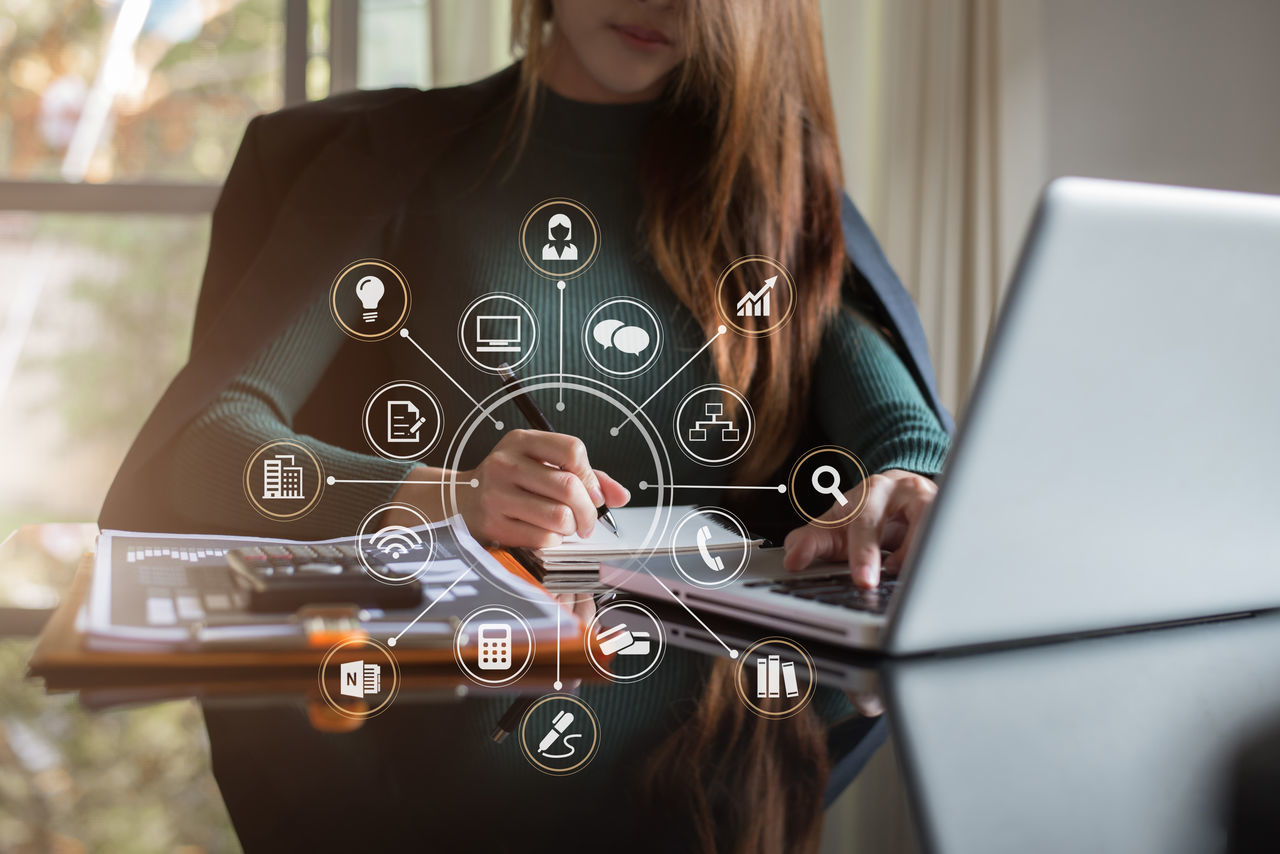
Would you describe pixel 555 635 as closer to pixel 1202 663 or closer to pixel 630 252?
pixel 1202 663

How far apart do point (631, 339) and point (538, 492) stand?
12.1 inches

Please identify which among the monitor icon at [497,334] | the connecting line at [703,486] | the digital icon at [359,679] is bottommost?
the connecting line at [703,486]

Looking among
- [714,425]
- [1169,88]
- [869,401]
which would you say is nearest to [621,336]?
[714,425]

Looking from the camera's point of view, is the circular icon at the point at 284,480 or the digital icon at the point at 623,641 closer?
the digital icon at the point at 623,641

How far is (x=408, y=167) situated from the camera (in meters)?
0.83

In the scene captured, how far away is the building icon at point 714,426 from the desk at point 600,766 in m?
0.43

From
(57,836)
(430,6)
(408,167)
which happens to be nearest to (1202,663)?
(57,836)

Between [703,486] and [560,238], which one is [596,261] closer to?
[560,238]

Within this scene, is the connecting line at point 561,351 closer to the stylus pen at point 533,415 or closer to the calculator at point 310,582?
the stylus pen at point 533,415

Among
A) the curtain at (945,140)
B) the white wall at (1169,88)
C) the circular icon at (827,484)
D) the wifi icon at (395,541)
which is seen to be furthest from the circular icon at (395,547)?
the white wall at (1169,88)

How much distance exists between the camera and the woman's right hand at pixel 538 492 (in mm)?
511

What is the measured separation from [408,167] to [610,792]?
70 cm

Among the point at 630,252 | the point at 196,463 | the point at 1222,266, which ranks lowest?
the point at 196,463

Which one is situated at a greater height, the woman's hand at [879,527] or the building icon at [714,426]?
the woman's hand at [879,527]
